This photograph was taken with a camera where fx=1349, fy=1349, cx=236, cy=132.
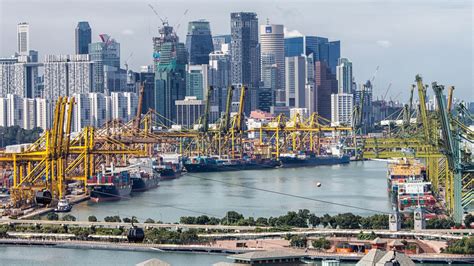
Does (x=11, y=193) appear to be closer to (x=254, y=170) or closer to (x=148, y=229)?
(x=148, y=229)

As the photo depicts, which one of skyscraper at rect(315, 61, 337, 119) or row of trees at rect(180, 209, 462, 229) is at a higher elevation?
skyscraper at rect(315, 61, 337, 119)

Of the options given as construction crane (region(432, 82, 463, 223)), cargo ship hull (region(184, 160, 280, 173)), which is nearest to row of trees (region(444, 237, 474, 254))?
construction crane (region(432, 82, 463, 223))

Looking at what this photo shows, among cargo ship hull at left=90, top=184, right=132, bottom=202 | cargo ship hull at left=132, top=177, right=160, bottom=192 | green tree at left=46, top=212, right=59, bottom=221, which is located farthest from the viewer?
cargo ship hull at left=132, top=177, right=160, bottom=192

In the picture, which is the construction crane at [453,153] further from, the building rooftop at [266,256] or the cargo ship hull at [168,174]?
the cargo ship hull at [168,174]

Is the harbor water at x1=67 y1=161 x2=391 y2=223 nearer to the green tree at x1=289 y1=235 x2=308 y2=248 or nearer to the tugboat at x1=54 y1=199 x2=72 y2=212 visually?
the tugboat at x1=54 y1=199 x2=72 y2=212

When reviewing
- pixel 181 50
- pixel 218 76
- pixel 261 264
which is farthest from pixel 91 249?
pixel 218 76

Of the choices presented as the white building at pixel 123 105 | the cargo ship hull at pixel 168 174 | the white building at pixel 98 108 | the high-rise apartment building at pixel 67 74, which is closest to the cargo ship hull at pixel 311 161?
the cargo ship hull at pixel 168 174
